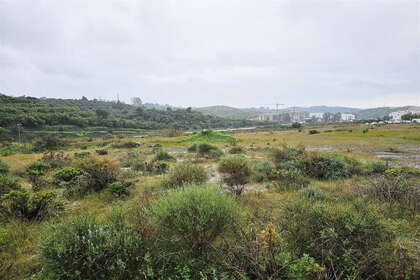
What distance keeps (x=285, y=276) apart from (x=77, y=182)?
8116mm

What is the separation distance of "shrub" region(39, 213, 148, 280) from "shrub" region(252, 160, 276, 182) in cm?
736

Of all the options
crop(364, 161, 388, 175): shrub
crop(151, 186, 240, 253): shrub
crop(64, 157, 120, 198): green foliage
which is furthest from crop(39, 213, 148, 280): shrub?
crop(364, 161, 388, 175): shrub

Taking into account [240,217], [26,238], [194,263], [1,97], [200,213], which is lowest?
[26,238]

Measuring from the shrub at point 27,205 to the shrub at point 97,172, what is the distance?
7.28 ft

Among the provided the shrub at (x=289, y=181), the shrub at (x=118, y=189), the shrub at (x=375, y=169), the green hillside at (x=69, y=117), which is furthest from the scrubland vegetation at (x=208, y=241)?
the green hillside at (x=69, y=117)

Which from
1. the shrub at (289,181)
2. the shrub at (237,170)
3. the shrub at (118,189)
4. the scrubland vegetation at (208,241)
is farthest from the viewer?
the shrub at (289,181)

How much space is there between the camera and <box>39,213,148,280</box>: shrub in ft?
8.10

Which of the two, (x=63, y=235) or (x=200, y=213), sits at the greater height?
(x=200, y=213)

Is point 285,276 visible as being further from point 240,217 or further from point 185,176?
point 185,176

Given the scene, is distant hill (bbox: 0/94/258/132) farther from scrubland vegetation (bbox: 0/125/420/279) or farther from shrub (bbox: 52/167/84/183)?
scrubland vegetation (bbox: 0/125/420/279)

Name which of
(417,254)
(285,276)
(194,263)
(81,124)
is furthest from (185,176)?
(81,124)

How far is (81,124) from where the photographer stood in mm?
70250

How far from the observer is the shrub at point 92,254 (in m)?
2.47

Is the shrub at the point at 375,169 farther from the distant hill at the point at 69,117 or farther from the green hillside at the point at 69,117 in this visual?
the distant hill at the point at 69,117
